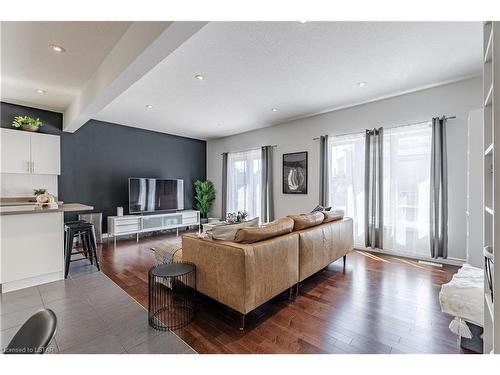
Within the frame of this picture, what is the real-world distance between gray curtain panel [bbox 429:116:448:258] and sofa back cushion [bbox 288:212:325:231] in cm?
198

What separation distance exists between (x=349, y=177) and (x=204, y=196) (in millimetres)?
4111

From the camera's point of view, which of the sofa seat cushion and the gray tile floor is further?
the sofa seat cushion

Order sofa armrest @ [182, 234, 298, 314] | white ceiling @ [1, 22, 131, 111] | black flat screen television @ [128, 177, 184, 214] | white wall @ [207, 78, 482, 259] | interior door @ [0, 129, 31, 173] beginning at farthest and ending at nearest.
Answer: black flat screen television @ [128, 177, 184, 214]
interior door @ [0, 129, 31, 173]
white wall @ [207, 78, 482, 259]
white ceiling @ [1, 22, 131, 111]
sofa armrest @ [182, 234, 298, 314]

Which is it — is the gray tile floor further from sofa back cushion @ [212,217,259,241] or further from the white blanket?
the white blanket

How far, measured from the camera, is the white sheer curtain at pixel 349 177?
4.36 m

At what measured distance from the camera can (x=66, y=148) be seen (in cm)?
482

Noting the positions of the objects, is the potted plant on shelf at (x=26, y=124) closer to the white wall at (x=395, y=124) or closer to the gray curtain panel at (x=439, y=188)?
the white wall at (x=395, y=124)

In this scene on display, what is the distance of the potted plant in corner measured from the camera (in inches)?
273

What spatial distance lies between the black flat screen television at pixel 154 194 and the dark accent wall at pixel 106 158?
463 millimetres

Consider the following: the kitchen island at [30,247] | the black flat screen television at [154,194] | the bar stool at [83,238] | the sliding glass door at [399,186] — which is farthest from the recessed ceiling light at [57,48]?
the sliding glass door at [399,186]

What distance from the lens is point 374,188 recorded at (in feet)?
13.5

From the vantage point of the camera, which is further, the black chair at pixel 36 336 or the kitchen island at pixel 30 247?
the kitchen island at pixel 30 247

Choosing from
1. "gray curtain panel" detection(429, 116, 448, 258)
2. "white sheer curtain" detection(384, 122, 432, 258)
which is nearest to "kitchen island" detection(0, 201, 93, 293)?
"white sheer curtain" detection(384, 122, 432, 258)
